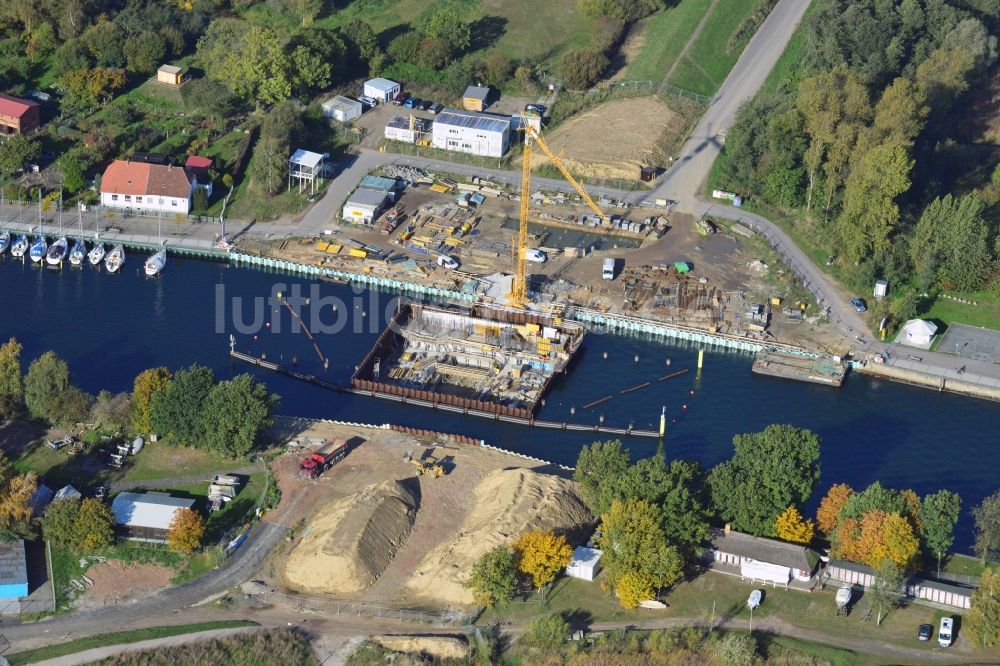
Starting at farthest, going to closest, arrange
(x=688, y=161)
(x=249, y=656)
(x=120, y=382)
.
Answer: (x=688, y=161), (x=120, y=382), (x=249, y=656)

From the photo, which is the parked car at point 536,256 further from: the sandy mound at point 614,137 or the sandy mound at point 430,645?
the sandy mound at point 430,645

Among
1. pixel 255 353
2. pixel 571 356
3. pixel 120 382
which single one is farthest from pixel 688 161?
pixel 120 382

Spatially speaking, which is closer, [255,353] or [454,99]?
[255,353]

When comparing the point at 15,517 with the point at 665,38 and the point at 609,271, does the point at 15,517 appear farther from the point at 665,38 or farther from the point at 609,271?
the point at 665,38

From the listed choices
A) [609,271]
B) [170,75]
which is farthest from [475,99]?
[609,271]

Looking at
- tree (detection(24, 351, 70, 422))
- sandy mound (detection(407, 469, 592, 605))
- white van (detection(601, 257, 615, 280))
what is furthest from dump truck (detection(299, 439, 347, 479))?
white van (detection(601, 257, 615, 280))

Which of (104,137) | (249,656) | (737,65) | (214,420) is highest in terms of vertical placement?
(737,65)

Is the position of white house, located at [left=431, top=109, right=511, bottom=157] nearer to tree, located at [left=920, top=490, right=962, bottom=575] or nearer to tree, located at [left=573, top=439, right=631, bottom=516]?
tree, located at [left=573, top=439, right=631, bottom=516]

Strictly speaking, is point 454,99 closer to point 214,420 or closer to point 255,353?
point 255,353

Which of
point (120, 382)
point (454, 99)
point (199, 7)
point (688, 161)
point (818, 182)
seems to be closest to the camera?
point (120, 382)
